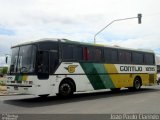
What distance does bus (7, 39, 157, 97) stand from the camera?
15.6 meters

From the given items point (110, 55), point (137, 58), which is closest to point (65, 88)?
point (110, 55)

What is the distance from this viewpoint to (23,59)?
52.6 ft

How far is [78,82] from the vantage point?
17688 millimetres

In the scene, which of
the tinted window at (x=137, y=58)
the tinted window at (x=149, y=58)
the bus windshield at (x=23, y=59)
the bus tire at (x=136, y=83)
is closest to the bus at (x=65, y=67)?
the bus windshield at (x=23, y=59)

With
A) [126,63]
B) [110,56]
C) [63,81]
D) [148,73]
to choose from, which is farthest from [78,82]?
[148,73]

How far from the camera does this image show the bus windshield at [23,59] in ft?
51.1

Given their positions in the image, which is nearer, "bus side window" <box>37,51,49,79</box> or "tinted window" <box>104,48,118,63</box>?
"bus side window" <box>37,51,49,79</box>

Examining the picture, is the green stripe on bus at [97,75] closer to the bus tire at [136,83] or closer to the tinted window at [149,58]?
the bus tire at [136,83]

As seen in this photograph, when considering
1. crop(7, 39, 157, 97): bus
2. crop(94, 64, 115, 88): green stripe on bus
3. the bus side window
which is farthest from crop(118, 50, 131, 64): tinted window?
the bus side window

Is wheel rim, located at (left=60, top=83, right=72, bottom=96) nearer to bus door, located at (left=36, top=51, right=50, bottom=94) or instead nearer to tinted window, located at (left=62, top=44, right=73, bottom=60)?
bus door, located at (left=36, top=51, right=50, bottom=94)

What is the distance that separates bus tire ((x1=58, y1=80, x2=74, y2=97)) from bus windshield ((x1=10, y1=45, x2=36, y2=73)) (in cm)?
203

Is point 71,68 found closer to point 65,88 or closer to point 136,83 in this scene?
point 65,88

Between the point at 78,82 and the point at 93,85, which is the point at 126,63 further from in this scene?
the point at 78,82

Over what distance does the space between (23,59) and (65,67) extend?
2.21 meters
